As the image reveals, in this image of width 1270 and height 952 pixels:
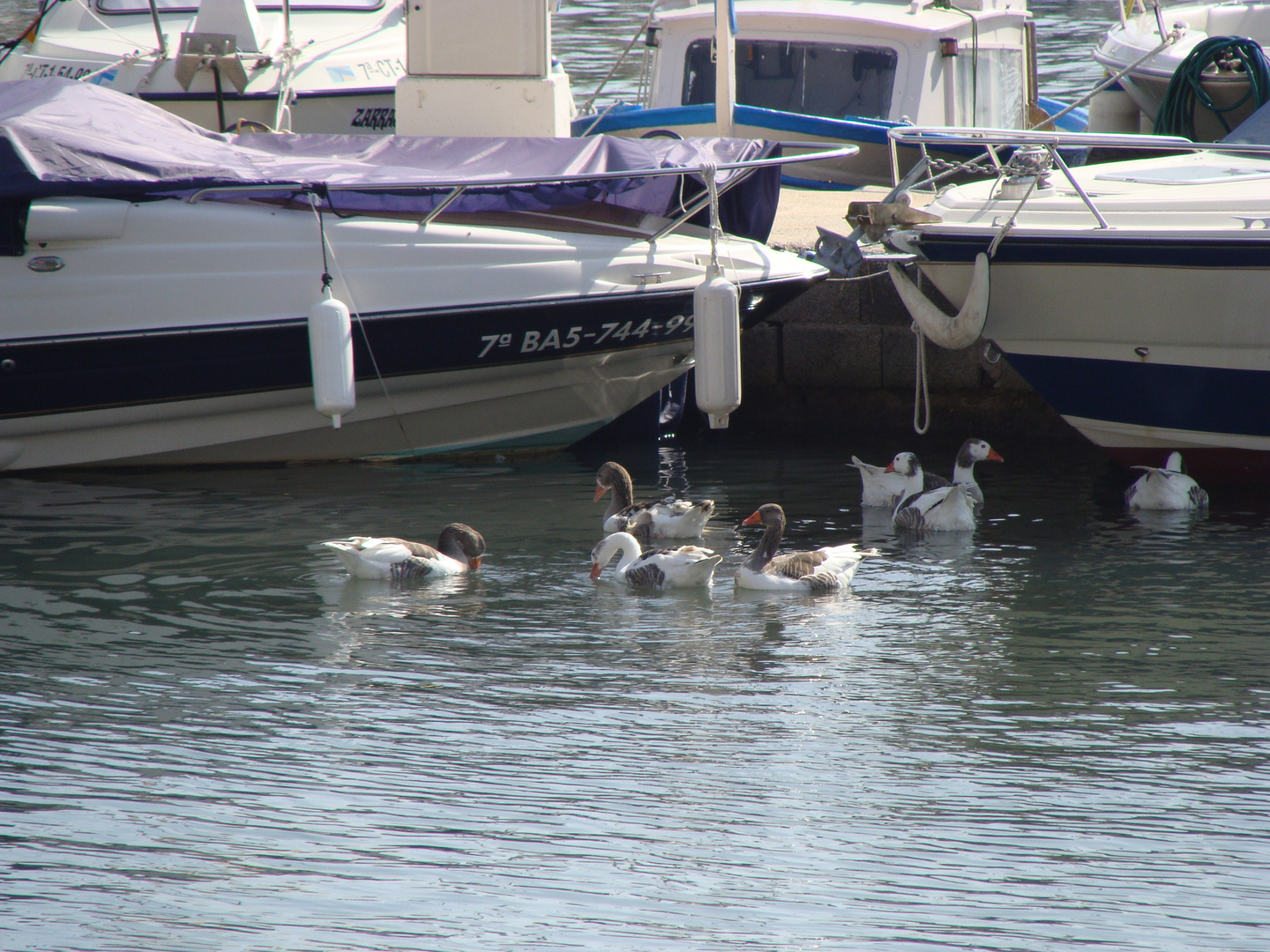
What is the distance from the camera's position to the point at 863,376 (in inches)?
426

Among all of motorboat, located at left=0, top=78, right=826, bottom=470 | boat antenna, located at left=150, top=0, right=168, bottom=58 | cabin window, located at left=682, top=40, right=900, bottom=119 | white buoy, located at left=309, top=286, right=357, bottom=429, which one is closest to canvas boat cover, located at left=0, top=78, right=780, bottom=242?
motorboat, located at left=0, top=78, right=826, bottom=470

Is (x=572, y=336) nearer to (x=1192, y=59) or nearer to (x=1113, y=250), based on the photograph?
(x=1113, y=250)

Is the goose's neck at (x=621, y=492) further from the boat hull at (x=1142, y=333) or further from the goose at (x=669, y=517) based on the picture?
the boat hull at (x=1142, y=333)

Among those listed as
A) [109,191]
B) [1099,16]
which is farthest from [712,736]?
[1099,16]

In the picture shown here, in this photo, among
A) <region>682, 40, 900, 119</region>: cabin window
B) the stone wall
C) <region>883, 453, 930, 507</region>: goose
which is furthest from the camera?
→ <region>682, 40, 900, 119</region>: cabin window

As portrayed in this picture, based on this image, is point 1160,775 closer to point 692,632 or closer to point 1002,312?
point 692,632

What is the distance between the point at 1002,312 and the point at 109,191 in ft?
16.8

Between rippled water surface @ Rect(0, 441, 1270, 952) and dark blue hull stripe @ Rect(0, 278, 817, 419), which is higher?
dark blue hull stripe @ Rect(0, 278, 817, 419)

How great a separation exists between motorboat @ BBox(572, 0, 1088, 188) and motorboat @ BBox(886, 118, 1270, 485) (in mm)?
4910

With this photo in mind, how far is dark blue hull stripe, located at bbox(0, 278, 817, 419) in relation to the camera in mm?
8898

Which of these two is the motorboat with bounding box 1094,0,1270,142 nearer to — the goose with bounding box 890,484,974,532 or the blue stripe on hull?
the blue stripe on hull

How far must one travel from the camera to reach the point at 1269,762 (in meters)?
5.22

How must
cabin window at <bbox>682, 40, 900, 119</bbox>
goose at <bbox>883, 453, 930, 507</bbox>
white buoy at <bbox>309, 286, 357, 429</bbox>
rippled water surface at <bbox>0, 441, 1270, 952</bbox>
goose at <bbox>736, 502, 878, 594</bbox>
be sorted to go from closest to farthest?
rippled water surface at <bbox>0, 441, 1270, 952</bbox>, goose at <bbox>736, 502, 878, 594</bbox>, white buoy at <bbox>309, 286, 357, 429</bbox>, goose at <bbox>883, 453, 930, 507</bbox>, cabin window at <bbox>682, 40, 900, 119</bbox>

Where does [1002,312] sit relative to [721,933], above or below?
above
